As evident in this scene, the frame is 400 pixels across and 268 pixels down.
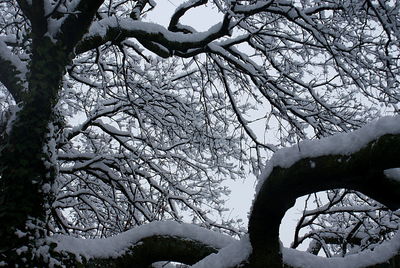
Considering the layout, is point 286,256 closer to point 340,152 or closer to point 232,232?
point 340,152

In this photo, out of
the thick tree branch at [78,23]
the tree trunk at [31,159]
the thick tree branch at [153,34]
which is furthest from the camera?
the thick tree branch at [153,34]

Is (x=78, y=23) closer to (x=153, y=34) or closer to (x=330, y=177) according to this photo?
(x=153, y=34)

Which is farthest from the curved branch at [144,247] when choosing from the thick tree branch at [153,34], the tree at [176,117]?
the thick tree branch at [153,34]

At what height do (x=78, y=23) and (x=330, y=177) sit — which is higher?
(x=78, y=23)

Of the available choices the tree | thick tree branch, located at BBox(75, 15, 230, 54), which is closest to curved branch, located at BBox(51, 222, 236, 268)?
the tree

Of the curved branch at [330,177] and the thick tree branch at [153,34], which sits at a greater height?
the thick tree branch at [153,34]

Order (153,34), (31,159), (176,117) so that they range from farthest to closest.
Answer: (176,117) < (153,34) < (31,159)

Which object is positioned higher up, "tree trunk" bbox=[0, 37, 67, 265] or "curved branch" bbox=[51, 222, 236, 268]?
"tree trunk" bbox=[0, 37, 67, 265]

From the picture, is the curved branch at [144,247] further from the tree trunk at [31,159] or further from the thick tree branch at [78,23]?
the thick tree branch at [78,23]

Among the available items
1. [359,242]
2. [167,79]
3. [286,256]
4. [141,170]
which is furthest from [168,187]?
[286,256]

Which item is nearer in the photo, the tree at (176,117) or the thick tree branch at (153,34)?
the tree at (176,117)

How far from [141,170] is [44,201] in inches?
127

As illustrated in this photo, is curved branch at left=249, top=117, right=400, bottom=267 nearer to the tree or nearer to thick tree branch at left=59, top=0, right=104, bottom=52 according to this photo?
the tree

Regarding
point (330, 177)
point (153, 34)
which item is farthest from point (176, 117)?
point (330, 177)
